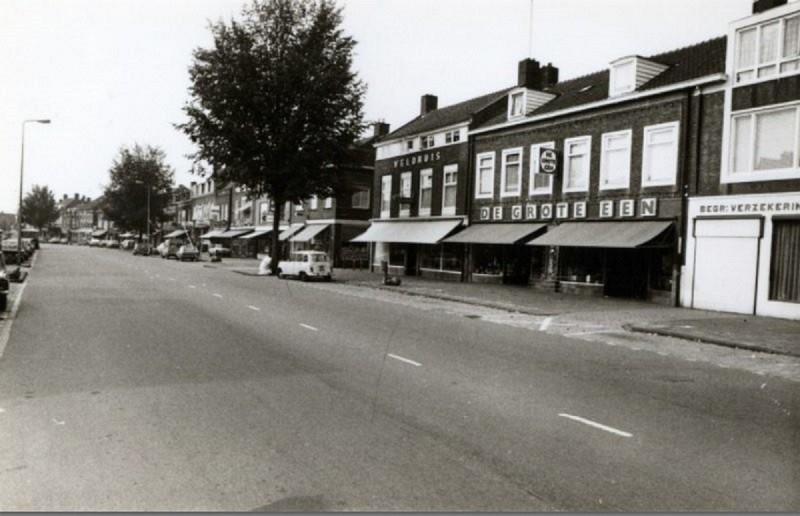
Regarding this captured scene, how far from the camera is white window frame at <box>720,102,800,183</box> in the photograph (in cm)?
1725

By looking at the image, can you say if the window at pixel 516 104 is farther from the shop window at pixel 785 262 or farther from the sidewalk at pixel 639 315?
the shop window at pixel 785 262

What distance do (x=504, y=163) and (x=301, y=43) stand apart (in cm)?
1326

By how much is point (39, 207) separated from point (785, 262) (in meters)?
130

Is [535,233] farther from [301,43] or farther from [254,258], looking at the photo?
[254,258]

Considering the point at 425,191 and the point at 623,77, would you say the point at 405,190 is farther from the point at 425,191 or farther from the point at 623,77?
the point at 623,77

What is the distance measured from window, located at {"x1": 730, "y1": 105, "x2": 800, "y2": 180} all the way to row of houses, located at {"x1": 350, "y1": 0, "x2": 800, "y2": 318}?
0.13 feet

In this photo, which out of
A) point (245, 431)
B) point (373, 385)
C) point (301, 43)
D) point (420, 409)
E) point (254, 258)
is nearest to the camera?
point (245, 431)

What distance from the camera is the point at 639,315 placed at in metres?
17.4

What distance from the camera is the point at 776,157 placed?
1780 cm

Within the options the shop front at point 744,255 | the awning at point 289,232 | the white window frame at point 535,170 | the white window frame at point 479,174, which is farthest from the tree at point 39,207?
the shop front at point 744,255

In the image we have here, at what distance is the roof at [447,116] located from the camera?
107ft

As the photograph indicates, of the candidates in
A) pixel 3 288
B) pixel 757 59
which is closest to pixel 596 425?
pixel 3 288

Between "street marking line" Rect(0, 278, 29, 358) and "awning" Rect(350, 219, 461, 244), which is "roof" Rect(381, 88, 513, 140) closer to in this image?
"awning" Rect(350, 219, 461, 244)

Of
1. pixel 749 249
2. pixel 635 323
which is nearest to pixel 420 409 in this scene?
pixel 635 323
